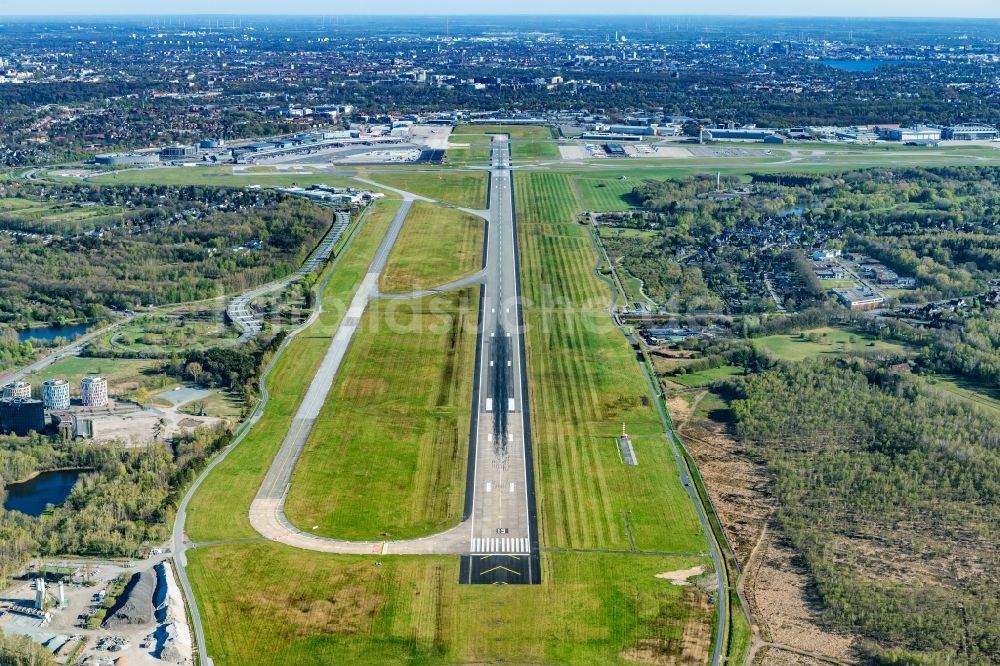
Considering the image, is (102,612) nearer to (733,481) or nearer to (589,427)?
(589,427)

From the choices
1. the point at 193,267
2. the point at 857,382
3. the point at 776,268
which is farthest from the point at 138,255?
the point at 857,382

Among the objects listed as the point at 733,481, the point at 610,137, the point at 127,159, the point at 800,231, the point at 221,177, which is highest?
the point at 610,137

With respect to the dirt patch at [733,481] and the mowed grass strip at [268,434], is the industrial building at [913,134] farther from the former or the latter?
the dirt patch at [733,481]

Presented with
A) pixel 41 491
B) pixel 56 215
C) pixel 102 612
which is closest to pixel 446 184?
pixel 56 215

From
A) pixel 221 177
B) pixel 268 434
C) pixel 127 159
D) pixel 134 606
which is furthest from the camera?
pixel 127 159

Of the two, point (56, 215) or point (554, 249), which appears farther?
point (56, 215)
